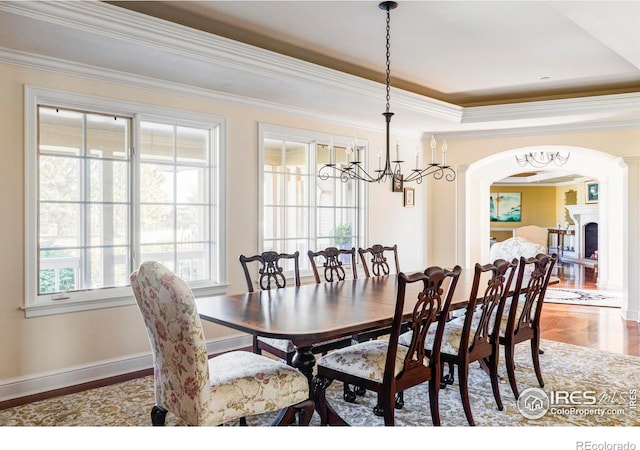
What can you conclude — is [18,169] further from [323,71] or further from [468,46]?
[468,46]

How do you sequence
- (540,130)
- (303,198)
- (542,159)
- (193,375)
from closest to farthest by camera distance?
(193,375), (303,198), (540,130), (542,159)

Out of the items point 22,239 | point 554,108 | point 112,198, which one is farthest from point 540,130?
point 22,239

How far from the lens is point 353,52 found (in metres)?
3.91

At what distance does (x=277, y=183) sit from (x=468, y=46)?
213cm

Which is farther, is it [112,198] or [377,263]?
[377,263]

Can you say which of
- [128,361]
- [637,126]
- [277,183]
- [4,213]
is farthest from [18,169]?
[637,126]

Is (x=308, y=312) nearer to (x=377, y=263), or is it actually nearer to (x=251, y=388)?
(x=251, y=388)

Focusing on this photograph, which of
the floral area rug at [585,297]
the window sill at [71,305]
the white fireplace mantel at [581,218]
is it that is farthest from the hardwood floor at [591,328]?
the white fireplace mantel at [581,218]

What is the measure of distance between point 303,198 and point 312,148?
540 mm

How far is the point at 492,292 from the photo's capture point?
281cm

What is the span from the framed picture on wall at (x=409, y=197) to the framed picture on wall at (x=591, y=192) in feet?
23.0

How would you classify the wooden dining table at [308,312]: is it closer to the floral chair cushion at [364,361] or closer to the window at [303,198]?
the floral chair cushion at [364,361]

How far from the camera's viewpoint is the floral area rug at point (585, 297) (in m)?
6.82

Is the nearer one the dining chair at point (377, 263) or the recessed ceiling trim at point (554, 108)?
the dining chair at point (377, 263)
